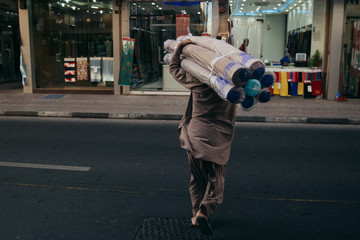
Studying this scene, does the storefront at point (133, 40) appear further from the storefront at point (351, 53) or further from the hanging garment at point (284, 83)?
the storefront at point (351, 53)

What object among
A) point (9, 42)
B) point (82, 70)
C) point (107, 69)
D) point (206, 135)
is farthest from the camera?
point (9, 42)

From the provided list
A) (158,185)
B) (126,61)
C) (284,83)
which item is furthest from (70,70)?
(158,185)

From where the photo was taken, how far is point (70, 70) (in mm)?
15867

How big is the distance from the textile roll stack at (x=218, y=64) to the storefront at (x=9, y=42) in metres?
16.5

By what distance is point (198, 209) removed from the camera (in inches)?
162

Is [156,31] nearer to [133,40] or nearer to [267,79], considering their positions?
[133,40]

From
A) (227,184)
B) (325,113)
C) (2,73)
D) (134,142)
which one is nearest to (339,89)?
(325,113)

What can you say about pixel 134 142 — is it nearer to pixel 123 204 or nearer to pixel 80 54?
pixel 123 204

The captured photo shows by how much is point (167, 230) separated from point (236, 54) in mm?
1932

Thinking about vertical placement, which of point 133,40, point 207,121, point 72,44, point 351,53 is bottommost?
point 207,121

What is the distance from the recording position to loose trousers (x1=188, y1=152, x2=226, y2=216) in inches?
154

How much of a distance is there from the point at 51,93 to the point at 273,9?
13.9m

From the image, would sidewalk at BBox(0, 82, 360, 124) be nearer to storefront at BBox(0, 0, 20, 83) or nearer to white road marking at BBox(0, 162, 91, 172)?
white road marking at BBox(0, 162, 91, 172)

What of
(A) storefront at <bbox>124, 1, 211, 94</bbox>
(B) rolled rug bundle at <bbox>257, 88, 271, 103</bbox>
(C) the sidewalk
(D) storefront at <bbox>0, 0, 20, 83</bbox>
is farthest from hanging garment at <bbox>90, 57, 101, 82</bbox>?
(B) rolled rug bundle at <bbox>257, 88, 271, 103</bbox>
